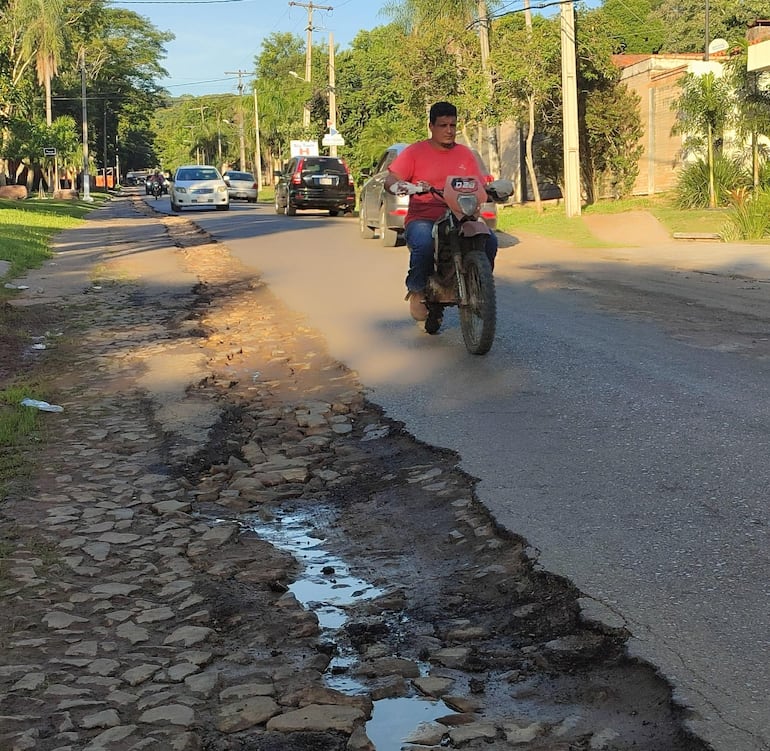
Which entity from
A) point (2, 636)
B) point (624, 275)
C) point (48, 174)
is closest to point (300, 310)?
point (624, 275)

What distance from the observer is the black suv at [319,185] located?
2862 centimetres

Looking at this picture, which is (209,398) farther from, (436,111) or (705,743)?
(705,743)

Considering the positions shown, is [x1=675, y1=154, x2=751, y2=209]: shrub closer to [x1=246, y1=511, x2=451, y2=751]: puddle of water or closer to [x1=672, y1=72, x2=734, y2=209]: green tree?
[x1=672, y1=72, x2=734, y2=209]: green tree

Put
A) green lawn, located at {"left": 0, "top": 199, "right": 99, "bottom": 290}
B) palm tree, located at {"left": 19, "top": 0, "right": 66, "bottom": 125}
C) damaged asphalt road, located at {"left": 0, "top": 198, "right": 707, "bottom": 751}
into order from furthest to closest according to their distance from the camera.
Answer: palm tree, located at {"left": 19, "top": 0, "right": 66, "bottom": 125}
green lawn, located at {"left": 0, "top": 199, "right": 99, "bottom": 290}
damaged asphalt road, located at {"left": 0, "top": 198, "right": 707, "bottom": 751}

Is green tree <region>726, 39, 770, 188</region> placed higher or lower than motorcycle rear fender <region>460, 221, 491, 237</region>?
higher

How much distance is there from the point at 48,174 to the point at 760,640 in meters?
66.2

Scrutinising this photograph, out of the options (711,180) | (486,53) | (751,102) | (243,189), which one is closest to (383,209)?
(711,180)

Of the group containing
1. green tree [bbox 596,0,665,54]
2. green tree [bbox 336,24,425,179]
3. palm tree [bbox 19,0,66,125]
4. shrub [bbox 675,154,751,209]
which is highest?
green tree [bbox 596,0,665,54]

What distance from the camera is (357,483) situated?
515cm

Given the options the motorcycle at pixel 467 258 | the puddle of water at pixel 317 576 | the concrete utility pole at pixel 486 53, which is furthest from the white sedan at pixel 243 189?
the puddle of water at pixel 317 576

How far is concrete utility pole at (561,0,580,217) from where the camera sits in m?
22.4

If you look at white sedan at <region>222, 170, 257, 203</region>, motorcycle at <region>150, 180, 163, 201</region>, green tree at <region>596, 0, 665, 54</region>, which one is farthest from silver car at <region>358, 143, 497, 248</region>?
green tree at <region>596, 0, 665, 54</region>

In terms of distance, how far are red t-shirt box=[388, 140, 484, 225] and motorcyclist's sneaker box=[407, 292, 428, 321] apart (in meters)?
0.58

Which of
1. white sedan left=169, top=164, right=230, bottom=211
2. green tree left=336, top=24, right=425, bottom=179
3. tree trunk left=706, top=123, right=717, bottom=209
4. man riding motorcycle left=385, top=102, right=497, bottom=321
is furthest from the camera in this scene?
green tree left=336, top=24, right=425, bottom=179
